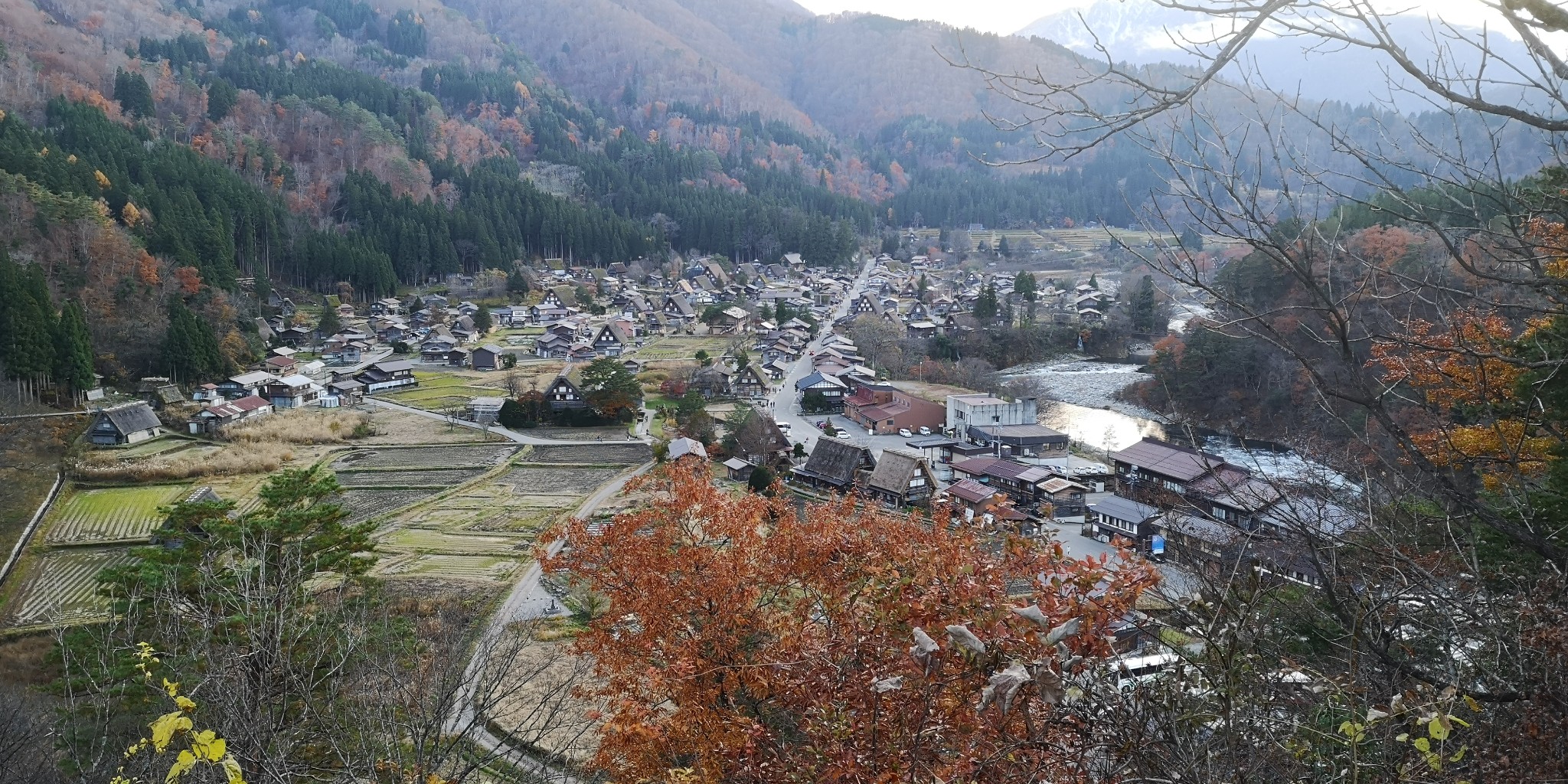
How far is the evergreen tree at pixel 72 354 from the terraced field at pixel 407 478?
323 inches

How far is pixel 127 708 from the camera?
6879 mm

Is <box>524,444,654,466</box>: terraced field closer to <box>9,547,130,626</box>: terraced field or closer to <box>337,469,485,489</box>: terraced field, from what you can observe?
<box>337,469,485,489</box>: terraced field

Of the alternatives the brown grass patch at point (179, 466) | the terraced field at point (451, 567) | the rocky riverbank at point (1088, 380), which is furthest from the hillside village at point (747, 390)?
the terraced field at point (451, 567)

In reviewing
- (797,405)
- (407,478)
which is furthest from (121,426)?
(797,405)

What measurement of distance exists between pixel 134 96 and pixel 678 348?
1332 inches

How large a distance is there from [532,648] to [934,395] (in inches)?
737

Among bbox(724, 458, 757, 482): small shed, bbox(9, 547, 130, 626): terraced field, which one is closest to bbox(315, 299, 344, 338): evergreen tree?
bbox(9, 547, 130, 626): terraced field

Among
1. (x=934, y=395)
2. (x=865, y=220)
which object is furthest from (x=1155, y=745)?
(x=865, y=220)

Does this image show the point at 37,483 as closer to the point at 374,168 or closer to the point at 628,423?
the point at 628,423

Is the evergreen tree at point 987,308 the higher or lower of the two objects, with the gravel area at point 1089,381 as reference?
higher

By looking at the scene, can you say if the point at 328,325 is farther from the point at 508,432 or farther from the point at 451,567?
the point at 451,567

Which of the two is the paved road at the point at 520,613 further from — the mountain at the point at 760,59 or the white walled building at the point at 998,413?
the mountain at the point at 760,59

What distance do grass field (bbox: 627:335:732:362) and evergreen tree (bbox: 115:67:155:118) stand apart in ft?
101

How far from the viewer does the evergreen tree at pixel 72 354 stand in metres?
21.0
